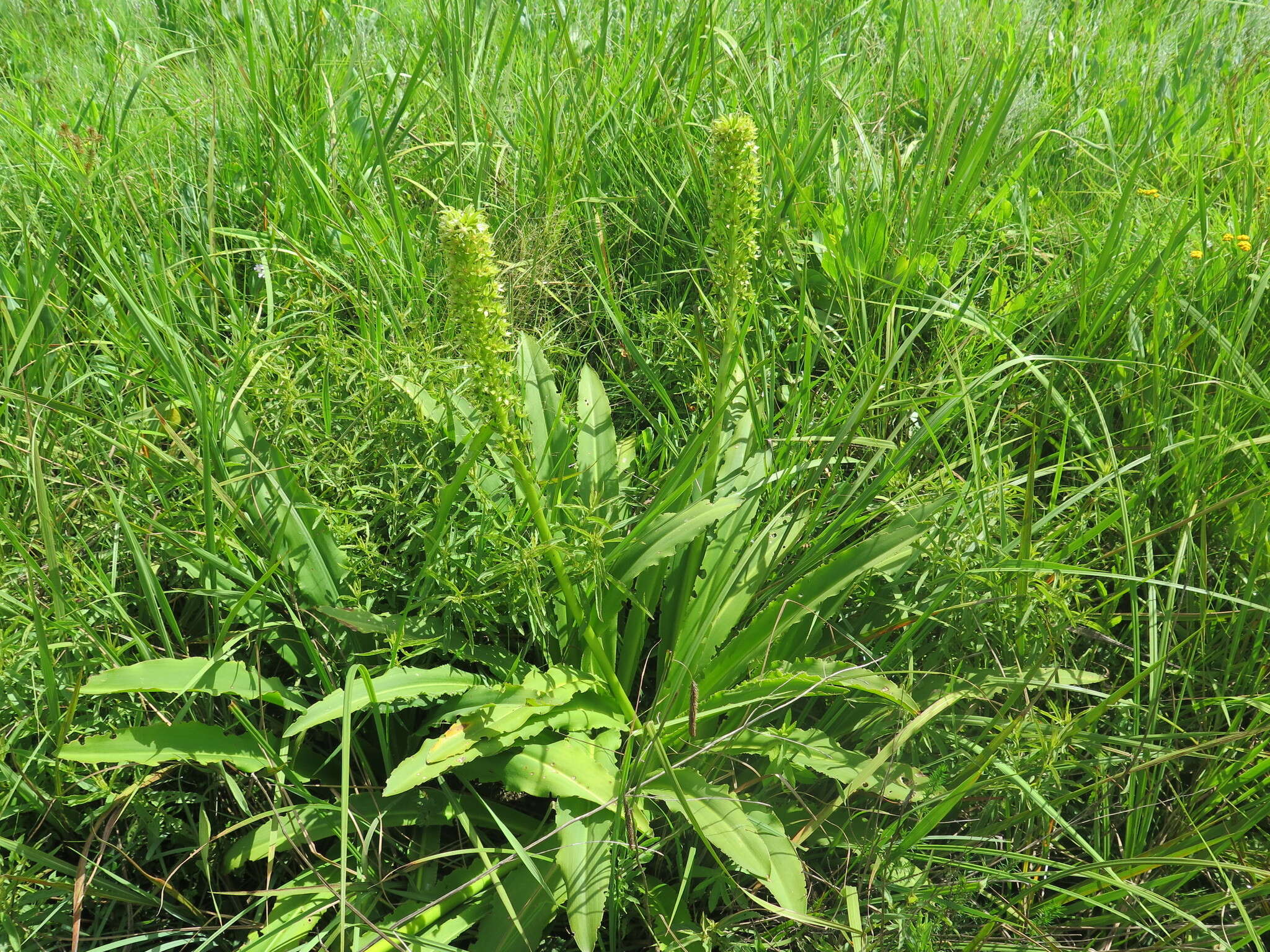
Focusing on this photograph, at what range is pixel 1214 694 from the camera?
1719mm

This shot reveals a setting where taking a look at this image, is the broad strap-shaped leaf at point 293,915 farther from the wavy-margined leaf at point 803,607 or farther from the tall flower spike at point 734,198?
the tall flower spike at point 734,198

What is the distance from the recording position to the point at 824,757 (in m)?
1.59

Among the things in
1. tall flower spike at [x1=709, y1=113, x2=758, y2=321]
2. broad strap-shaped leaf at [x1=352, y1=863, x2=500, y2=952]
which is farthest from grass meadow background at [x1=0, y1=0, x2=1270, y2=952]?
tall flower spike at [x1=709, y1=113, x2=758, y2=321]

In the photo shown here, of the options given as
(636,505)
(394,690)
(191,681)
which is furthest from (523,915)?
(636,505)

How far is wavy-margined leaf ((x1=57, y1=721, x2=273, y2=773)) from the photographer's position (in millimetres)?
1461

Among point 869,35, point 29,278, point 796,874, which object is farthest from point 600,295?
point 869,35

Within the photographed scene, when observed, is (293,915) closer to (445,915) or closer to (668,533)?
(445,915)

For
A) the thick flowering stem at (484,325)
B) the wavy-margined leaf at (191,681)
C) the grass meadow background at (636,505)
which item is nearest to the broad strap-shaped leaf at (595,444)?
the grass meadow background at (636,505)

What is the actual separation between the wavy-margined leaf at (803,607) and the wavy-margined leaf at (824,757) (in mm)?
165

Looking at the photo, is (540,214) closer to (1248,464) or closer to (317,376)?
(317,376)

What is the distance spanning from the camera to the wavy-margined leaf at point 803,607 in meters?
1.74

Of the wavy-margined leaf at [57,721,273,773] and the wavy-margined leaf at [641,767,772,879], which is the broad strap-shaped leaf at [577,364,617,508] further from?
the wavy-margined leaf at [57,721,273,773]

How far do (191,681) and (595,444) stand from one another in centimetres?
89

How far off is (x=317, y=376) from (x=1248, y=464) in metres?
1.90
